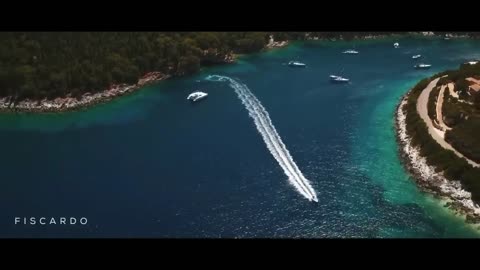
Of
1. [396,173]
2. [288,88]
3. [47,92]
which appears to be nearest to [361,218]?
[396,173]

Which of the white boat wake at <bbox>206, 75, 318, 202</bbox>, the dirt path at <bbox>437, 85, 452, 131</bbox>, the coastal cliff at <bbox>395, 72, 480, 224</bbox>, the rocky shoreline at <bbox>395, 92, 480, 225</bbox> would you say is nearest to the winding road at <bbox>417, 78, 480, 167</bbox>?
the coastal cliff at <bbox>395, 72, 480, 224</bbox>

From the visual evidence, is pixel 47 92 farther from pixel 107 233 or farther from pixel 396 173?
pixel 396 173

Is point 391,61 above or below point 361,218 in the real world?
above

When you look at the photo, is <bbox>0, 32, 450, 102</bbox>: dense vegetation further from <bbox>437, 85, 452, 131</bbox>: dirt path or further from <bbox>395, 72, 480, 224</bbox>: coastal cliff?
<bbox>395, 72, 480, 224</bbox>: coastal cliff

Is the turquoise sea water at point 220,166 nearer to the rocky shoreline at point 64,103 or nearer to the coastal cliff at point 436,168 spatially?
the coastal cliff at point 436,168

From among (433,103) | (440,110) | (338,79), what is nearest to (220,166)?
(440,110)

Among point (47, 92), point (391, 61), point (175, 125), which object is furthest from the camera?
point (391, 61)

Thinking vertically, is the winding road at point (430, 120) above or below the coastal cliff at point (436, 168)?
above

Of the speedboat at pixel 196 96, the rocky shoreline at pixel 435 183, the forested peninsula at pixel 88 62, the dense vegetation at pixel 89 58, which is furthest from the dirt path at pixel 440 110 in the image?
the dense vegetation at pixel 89 58
